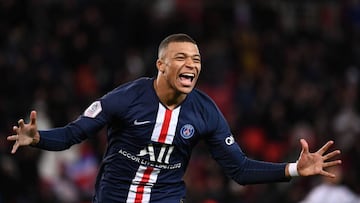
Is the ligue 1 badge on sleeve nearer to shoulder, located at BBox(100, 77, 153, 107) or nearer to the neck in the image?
shoulder, located at BBox(100, 77, 153, 107)

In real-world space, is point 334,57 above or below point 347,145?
above

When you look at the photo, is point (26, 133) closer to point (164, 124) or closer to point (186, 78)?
point (164, 124)

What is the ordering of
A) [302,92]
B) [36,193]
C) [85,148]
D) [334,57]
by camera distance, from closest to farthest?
[36,193] → [85,148] → [302,92] → [334,57]

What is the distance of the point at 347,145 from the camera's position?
13203 mm

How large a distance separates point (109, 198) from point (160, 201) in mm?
345

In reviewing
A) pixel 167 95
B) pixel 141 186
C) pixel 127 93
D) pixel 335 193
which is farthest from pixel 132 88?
pixel 335 193

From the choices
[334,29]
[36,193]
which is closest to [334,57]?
[334,29]

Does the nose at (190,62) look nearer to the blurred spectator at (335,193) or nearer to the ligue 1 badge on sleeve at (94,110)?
the ligue 1 badge on sleeve at (94,110)

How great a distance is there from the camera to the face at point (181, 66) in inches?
263

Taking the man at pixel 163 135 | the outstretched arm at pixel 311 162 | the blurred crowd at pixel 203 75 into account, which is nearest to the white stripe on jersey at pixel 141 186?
the man at pixel 163 135

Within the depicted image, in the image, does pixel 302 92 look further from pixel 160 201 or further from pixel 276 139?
pixel 160 201

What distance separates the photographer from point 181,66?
6.70m

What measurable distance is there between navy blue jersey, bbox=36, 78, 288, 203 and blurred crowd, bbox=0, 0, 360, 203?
3742mm

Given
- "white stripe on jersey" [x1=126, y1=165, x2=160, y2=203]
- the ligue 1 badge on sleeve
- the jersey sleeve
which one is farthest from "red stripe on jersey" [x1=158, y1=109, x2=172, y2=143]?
the ligue 1 badge on sleeve
